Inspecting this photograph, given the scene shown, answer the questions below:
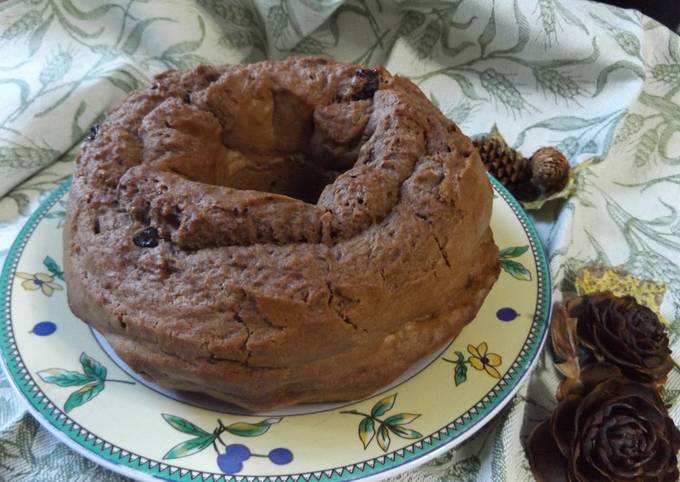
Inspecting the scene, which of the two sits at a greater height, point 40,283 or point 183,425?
point 40,283

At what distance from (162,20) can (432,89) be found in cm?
97

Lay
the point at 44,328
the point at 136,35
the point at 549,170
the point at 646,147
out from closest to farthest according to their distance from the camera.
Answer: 1. the point at 44,328
2. the point at 549,170
3. the point at 646,147
4. the point at 136,35

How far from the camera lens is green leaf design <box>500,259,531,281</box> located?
5.09ft

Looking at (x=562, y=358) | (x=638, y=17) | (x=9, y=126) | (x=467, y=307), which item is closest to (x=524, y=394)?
(x=562, y=358)

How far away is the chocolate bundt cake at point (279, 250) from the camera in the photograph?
3.89ft

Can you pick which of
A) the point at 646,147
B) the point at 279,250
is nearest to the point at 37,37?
the point at 279,250

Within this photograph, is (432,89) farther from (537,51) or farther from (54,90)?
(54,90)

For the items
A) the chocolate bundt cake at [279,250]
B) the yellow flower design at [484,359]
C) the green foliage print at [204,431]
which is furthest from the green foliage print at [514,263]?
the green foliage print at [204,431]

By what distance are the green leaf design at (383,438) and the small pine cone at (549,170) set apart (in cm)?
→ 93

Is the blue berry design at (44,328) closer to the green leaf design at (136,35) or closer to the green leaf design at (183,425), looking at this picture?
the green leaf design at (183,425)

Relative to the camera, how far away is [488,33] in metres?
2.27

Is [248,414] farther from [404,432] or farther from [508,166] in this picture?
[508,166]

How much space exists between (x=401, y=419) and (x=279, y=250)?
39 centimetres

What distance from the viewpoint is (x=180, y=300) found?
3.95 feet
